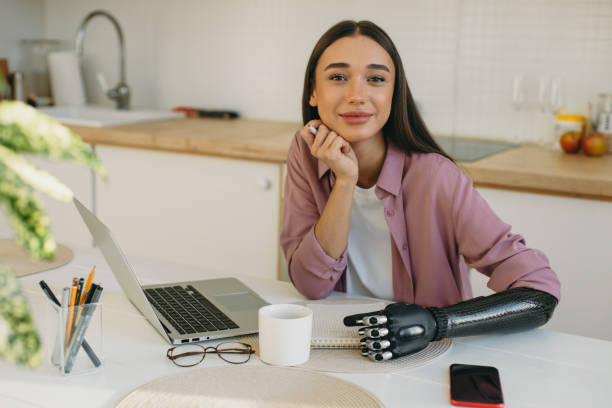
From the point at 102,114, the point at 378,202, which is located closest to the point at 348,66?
the point at 378,202

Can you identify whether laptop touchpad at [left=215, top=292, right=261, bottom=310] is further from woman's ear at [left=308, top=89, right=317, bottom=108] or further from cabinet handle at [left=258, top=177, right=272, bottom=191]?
cabinet handle at [left=258, top=177, right=272, bottom=191]

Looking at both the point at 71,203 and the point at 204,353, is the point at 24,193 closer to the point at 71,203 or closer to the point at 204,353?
the point at 204,353

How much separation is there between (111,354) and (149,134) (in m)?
1.70

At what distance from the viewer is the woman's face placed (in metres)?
1.40

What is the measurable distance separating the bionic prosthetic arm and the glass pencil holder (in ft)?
1.17

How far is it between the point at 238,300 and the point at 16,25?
2.68 metres

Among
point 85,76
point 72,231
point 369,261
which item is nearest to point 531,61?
point 369,261

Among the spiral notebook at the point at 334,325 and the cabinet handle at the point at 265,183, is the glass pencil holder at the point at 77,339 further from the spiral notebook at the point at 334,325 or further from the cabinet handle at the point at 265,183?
the cabinet handle at the point at 265,183

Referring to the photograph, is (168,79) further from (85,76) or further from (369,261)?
(369,261)

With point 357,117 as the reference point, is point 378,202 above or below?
below

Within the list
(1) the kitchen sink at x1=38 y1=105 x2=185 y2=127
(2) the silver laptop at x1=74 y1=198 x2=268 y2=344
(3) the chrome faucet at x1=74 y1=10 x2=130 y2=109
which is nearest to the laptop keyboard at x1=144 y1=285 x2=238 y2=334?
(2) the silver laptop at x1=74 y1=198 x2=268 y2=344

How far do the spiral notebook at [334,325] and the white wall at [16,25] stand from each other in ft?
8.79

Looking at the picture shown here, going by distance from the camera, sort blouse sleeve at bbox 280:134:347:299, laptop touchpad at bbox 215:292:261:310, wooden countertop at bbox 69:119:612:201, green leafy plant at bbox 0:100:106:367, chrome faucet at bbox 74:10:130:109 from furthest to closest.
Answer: chrome faucet at bbox 74:10:130:109 < wooden countertop at bbox 69:119:612:201 < blouse sleeve at bbox 280:134:347:299 < laptop touchpad at bbox 215:292:261:310 < green leafy plant at bbox 0:100:106:367

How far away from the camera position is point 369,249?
156 cm
